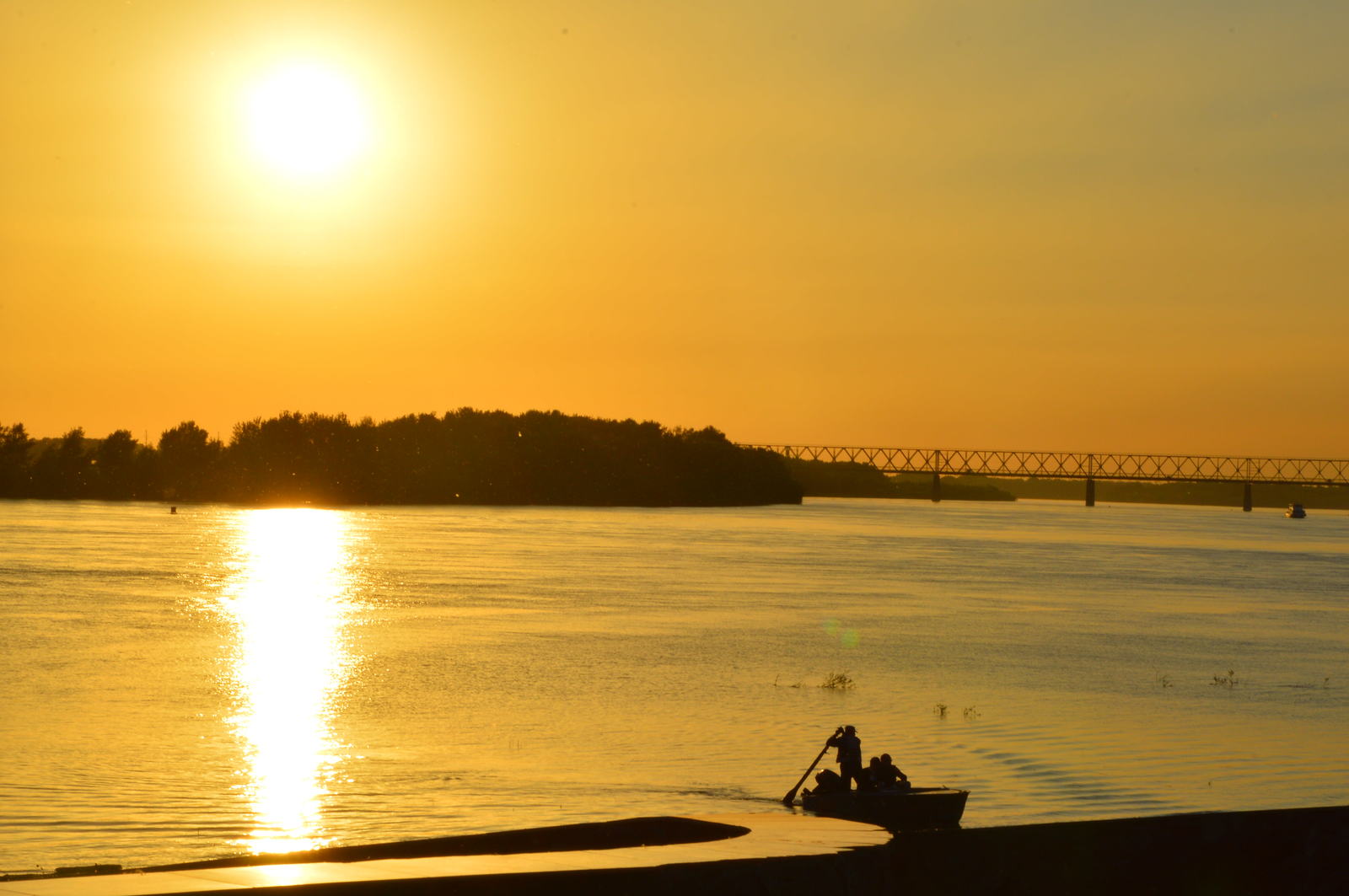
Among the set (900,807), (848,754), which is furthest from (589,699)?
(900,807)

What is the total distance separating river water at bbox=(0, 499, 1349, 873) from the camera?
29750 mm

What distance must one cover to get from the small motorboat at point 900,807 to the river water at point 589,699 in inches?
119

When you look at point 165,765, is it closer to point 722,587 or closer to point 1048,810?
point 1048,810

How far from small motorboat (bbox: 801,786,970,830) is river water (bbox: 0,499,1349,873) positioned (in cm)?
→ 303

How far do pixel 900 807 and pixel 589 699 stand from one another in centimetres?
2106

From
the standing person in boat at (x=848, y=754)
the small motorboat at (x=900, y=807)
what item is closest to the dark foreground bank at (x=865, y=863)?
the small motorboat at (x=900, y=807)

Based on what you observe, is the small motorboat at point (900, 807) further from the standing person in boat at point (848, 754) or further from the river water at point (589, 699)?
the river water at point (589, 699)

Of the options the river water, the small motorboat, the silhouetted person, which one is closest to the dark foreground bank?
the small motorboat

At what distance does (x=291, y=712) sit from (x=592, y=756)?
437 inches

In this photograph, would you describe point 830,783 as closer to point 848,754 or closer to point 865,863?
point 848,754

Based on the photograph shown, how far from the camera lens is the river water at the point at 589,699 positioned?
2975 centimetres

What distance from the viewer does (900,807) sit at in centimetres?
2575

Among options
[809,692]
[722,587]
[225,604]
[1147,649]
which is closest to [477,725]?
[809,692]

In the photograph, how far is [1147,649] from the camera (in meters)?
65.8
